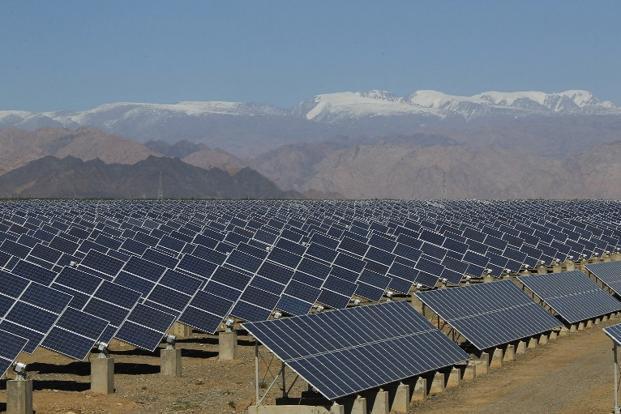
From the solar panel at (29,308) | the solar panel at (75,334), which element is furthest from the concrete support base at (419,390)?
the solar panel at (29,308)

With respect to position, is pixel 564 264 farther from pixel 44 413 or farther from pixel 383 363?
pixel 44 413

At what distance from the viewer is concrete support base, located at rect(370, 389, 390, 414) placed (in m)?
19.8

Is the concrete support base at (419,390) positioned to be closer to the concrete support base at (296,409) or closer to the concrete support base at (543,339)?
the concrete support base at (296,409)

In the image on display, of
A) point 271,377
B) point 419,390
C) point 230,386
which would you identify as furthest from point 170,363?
point 419,390

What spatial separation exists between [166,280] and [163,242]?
1344 cm

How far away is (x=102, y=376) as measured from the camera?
69.7ft

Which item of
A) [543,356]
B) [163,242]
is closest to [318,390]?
[543,356]

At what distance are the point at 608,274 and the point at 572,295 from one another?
598cm

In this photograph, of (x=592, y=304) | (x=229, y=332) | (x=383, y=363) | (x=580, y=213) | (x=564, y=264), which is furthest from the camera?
(x=580, y=213)

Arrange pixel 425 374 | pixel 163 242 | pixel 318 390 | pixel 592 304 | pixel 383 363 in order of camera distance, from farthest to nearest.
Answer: pixel 163 242 → pixel 592 304 → pixel 425 374 → pixel 383 363 → pixel 318 390

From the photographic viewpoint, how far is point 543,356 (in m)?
27.4

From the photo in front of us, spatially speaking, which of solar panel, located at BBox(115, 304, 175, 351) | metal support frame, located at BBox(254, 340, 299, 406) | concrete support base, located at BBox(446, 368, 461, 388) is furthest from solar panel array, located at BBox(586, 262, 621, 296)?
solar panel, located at BBox(115, 304, 175, 351)

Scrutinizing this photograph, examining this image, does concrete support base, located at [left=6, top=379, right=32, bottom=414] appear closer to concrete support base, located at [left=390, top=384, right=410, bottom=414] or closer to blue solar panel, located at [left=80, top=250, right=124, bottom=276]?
concrete support base, located at [left=390, top=384, right=410, bottom=414]

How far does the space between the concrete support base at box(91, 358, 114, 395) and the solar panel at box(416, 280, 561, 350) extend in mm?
7171
